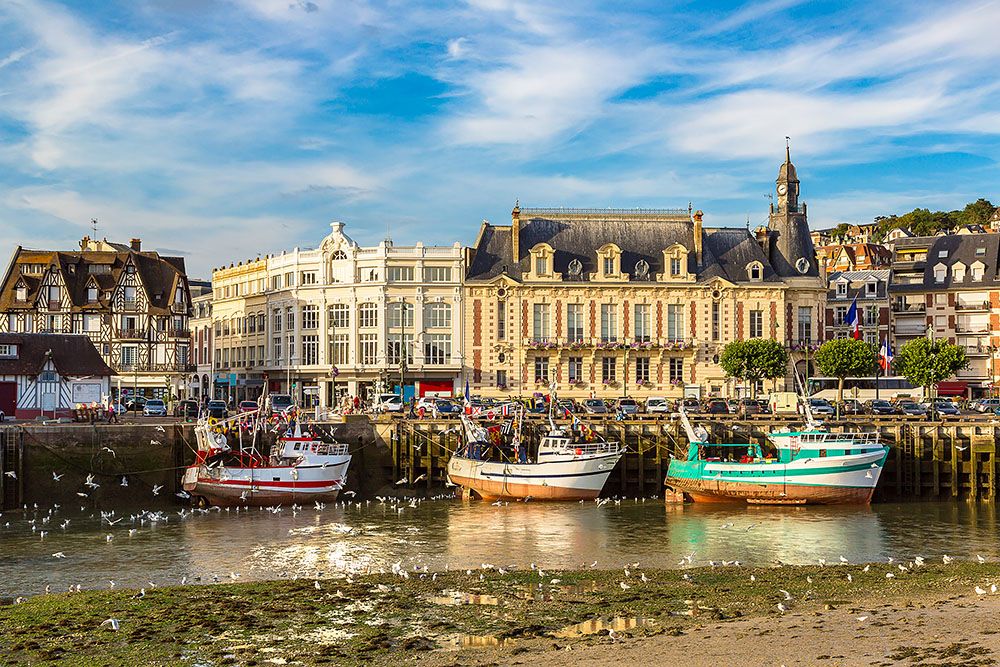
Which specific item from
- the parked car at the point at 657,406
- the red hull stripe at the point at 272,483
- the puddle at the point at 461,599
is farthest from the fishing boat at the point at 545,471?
the puddle at the point at 461,599

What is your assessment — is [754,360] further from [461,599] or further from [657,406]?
[461,599]

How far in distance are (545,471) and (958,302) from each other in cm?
6502

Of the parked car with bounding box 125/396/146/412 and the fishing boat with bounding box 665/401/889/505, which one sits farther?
the parked car with bounding box 125/396/146/412

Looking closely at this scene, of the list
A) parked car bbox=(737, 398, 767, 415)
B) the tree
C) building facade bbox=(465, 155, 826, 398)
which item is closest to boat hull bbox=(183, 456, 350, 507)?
parked car bbox=(737, 398, 767, 415)

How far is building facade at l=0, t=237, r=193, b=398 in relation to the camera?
9238cm

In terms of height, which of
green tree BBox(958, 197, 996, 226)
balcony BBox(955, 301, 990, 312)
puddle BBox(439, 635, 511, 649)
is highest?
green tree BBox(958, 197, 996, 226)

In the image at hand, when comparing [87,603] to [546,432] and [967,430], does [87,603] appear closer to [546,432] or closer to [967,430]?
[546,432]

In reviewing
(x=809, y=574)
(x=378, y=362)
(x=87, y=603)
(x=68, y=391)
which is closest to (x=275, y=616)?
(x=87, y=603)

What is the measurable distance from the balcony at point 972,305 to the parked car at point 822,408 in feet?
115

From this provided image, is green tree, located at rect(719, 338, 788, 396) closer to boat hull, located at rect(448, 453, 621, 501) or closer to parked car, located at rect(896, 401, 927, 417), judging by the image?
parked car, located at rect(896, 401, 927, 417)

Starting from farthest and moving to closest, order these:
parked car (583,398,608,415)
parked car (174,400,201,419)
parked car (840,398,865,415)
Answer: parked car (174,400,201,419)
parked car (583,398,608,415)
parked car (840,398,865,415)

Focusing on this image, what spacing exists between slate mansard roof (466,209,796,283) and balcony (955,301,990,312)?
22.7 m

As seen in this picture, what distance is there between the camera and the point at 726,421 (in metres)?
54.4

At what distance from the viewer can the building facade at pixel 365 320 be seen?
85562mm
